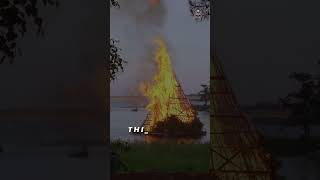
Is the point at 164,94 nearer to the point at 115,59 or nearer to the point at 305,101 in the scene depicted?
the point at 115,59

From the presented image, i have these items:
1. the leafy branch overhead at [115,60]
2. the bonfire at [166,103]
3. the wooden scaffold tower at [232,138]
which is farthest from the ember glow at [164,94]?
the wooden scaffold tower at [232,138]

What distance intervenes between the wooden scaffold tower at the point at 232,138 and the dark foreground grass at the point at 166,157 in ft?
2.15

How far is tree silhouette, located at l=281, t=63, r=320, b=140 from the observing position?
11.6ft

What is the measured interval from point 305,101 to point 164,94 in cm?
342

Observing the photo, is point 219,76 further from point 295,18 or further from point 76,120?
point 76,120

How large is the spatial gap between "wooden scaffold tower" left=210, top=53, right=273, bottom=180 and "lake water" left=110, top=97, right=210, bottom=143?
0.96m

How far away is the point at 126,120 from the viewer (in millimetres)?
5691

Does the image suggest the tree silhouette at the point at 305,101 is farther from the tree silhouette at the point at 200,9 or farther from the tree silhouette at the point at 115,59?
the tree silhouette at the point at 115,59

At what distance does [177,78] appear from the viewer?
228 inches

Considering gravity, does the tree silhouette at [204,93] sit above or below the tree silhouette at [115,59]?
below

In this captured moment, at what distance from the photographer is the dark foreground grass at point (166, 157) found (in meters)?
4.64

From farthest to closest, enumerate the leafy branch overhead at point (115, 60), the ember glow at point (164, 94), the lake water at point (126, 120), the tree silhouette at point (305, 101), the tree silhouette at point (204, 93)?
1. the ember glow at point (164, 94)
2. the lake water at point (126, 120)
3. the leafy branch overhead at point (115, 60)
4. the tree silhouette at point (204, 93)
5. the tree silhouette at point (305, 101)

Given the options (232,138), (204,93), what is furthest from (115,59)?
(232,138)

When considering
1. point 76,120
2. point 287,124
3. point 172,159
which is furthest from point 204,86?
point 76,120
